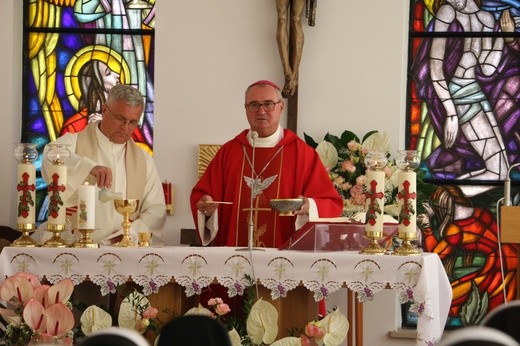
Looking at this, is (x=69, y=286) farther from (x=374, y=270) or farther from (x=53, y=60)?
(x=53, y=60)

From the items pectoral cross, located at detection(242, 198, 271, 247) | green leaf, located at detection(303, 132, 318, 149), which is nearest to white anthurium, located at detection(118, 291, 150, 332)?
pectoral cross, located at detection(242, 198, 271, 247)

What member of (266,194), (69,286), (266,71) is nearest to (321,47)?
(266,71)

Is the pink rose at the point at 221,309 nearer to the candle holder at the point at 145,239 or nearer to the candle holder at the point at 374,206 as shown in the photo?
the candle holder at the point at 374,206

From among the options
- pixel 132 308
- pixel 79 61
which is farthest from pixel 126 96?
pixel 79 61

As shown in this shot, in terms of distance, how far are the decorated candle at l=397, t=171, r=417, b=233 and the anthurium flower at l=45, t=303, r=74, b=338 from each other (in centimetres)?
169

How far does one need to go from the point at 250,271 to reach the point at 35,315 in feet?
3.61

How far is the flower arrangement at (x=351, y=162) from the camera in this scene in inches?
281

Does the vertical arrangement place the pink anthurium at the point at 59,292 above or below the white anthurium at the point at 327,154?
below

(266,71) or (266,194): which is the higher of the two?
(266,71)

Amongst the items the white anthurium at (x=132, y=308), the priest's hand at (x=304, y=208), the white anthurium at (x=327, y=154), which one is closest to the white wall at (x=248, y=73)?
the white anthurium at (x=327, y=154)

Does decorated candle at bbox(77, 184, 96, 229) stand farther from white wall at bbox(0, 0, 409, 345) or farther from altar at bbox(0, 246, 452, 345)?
white wall at bbox(0, 0, 409, 345)

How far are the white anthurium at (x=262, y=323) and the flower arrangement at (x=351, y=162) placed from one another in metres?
2.40

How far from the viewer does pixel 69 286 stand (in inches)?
182

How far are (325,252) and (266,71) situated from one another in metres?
3.05
